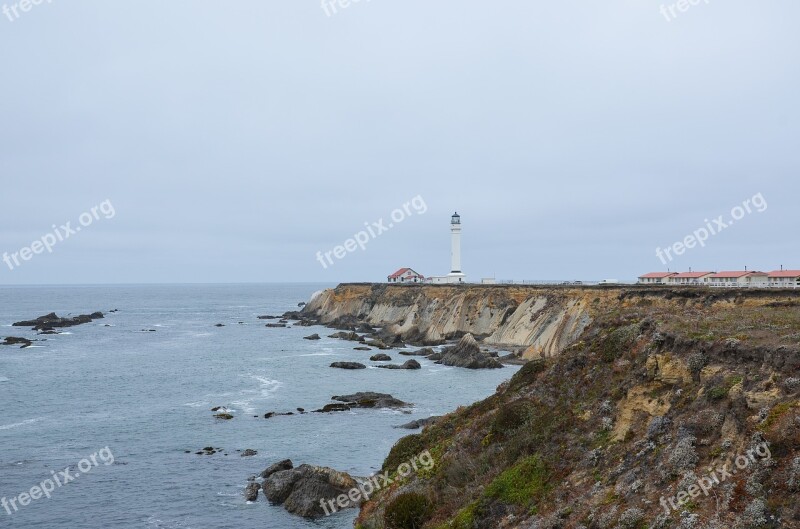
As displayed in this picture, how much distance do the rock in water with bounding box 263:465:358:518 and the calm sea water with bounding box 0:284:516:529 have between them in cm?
67

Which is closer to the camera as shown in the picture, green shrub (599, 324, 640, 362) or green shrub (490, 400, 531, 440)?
green shrub (599, 324, 640, 362)

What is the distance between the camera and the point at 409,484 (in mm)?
20484

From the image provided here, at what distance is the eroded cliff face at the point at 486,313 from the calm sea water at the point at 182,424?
35.6ft

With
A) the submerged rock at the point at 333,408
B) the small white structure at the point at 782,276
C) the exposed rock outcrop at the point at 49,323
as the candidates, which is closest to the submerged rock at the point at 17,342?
the exposed rock outcrop at the point at 49,323

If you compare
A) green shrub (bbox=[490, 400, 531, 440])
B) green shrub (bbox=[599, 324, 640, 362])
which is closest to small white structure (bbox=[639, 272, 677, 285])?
green shrub (bbox=[599, 324, 640, 362])

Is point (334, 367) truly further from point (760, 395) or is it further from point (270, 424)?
point (760, 395)

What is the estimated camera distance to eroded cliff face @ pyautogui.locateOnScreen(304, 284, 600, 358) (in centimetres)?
6969

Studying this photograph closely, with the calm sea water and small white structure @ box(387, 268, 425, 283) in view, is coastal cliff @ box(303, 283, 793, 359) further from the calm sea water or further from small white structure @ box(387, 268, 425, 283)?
small white structure @ box(387, 268, 425, 283)

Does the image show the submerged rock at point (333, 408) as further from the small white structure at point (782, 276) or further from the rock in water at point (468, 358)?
the small white structure at point (782, 276)

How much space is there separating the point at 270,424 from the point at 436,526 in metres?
27.2

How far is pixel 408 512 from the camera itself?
17469 mm

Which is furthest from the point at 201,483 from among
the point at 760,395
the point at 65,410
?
the point at 760,395

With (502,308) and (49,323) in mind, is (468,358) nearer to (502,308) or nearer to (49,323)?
(502,308)

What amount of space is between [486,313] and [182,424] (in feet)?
183
